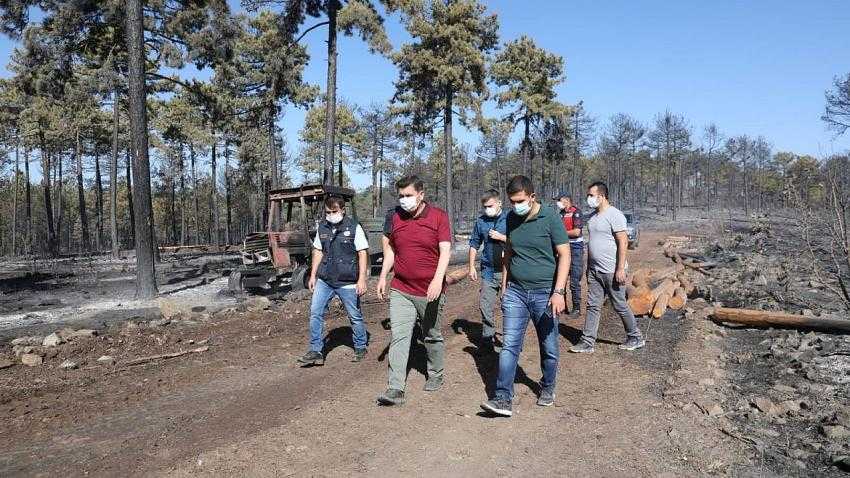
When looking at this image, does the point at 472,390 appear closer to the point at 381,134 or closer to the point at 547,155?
the point at 547,155

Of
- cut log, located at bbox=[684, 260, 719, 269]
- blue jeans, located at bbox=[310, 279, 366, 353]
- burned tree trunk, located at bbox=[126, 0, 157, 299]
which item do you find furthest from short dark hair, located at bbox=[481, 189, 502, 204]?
cut log, located at bbox=[684, 260, 719, 269]

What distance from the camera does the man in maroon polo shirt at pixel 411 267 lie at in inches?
197

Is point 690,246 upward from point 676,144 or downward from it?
downward

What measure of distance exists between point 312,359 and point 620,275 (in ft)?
12.1

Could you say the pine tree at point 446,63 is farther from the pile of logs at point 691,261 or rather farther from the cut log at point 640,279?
the cut log at point 640,279

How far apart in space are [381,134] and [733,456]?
42252mm

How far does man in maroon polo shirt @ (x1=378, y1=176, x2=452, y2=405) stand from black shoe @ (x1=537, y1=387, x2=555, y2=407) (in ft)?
4.10

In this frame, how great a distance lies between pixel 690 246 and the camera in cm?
2573

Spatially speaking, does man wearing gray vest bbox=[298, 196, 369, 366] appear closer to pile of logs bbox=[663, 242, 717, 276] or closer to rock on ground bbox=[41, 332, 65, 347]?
rock on ground bbox=[41, 332, 65, 347]

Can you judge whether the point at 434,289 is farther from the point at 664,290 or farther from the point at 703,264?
the point at 703,264

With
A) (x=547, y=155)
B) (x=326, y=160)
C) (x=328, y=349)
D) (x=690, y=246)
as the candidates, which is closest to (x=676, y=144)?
(x=547, y=155)

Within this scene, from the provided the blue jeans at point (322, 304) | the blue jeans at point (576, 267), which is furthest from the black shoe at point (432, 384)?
the blue jeans at point (576, 267)

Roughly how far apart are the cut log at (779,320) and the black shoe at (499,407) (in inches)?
218

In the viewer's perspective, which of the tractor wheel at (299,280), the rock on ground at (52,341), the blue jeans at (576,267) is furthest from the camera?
the tractor wheel at (299,280)
